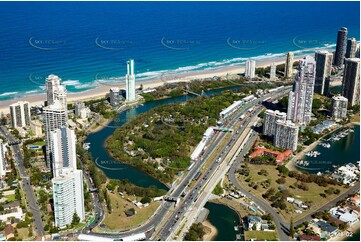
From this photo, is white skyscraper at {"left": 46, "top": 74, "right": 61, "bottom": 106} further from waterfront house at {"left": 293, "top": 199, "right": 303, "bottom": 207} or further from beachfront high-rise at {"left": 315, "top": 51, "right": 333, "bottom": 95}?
beachfront high-rise at {"left": 315, "top": 51, "right": 333, "bottom": 95}

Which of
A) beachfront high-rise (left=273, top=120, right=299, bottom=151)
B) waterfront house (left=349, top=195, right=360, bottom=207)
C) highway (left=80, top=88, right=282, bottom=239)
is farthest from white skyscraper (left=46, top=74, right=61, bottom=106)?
waterfront house (left=349, top=195, right=360, bottom=207)

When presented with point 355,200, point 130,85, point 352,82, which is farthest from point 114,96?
point 355,200

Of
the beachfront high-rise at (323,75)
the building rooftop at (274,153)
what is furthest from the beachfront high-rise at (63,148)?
the beachfront high-rise at (323,75)

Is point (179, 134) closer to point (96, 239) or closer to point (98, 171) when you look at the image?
point (98, 171)

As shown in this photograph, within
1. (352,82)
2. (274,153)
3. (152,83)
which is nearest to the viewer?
(274,153)

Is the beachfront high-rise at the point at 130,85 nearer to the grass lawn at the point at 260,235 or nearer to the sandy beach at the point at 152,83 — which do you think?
the sandy beach at the point at 152,83

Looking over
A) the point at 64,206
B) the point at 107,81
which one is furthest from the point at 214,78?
the point at 64,206

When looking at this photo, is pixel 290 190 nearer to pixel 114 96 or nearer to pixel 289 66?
pixel 114 96
